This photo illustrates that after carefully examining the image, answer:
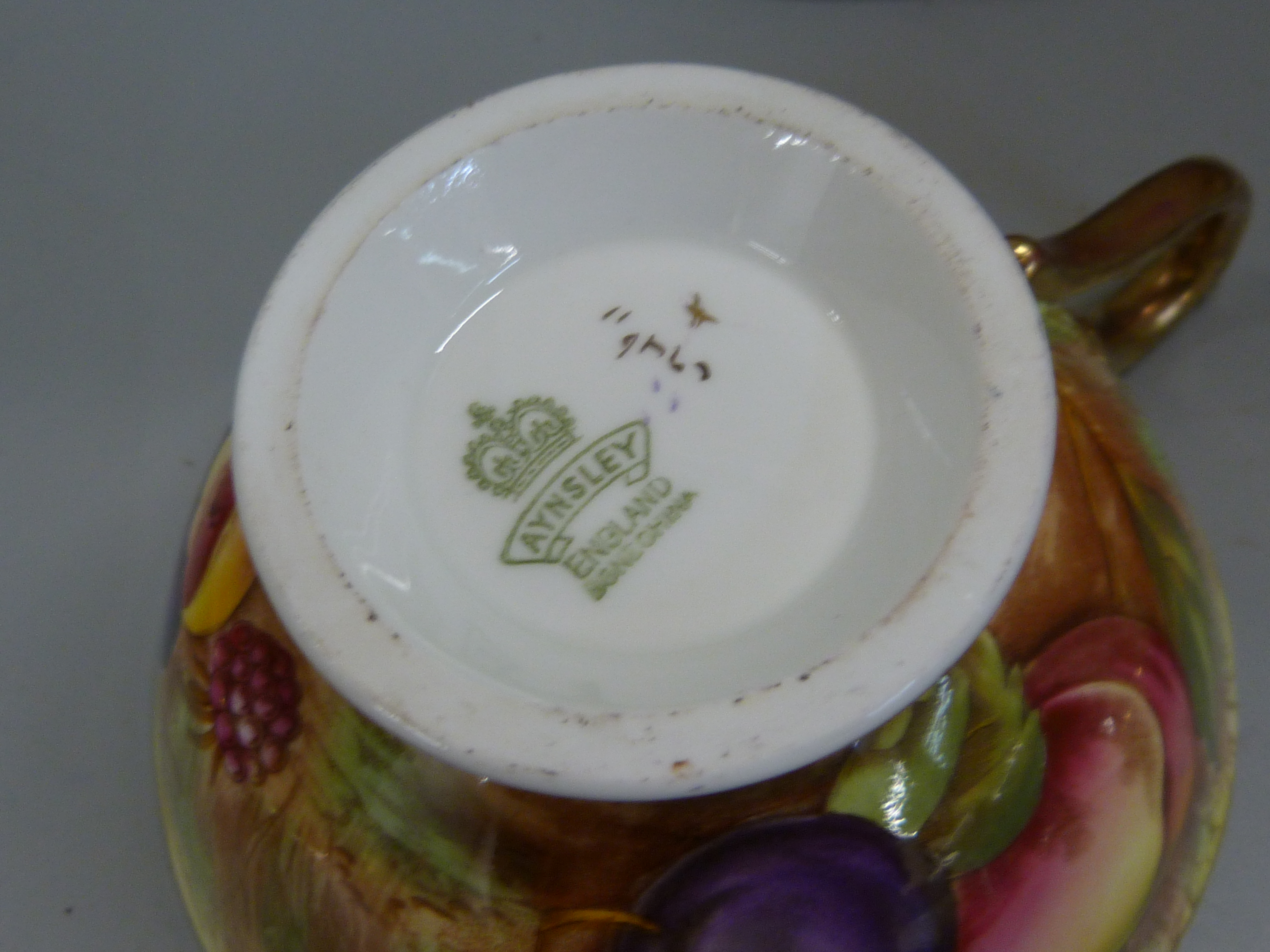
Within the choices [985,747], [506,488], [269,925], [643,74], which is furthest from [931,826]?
[643,74]

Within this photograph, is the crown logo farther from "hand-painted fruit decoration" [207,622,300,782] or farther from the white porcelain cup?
"hand-painted fruit decoration" [207,622,300,782]

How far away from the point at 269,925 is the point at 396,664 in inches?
13.0

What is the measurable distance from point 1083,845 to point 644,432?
0.42 m

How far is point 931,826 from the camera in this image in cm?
74

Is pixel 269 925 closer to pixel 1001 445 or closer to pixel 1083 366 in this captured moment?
pixel 1001 445

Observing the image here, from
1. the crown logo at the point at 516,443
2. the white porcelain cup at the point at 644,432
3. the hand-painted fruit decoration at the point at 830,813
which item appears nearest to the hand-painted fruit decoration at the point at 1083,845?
the hand-painted fruit decoration at the point at 830,813

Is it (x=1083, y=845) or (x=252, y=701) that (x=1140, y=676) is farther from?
(x=252, y=701)

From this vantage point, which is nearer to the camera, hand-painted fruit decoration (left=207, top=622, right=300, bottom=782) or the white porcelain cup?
the white porcelain cup

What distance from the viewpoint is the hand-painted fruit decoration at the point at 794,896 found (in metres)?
0.70

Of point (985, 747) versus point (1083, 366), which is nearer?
point (985, 747)

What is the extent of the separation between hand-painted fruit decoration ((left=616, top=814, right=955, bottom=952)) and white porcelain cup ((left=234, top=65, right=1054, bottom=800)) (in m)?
0.13

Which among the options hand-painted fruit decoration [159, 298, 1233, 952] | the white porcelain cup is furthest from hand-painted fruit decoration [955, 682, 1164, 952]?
the white porcelain cup

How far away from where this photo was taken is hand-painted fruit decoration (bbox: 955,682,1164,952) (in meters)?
0.75

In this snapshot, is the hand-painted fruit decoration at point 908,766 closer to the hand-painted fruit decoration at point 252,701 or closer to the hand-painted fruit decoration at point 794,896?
the hand-painted fruit decoration at point 794,896
